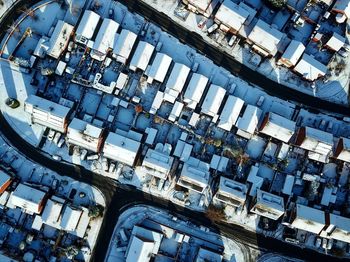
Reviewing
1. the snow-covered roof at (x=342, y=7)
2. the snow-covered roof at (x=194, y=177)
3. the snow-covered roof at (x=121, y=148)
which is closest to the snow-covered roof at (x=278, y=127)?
the snow-covered roof at (x=194, y=177)

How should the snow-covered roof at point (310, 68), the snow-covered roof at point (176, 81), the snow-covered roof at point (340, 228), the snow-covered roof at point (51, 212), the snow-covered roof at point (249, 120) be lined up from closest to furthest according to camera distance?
the snow-covered roof at point (51, 212) → the snow-covered roof at point (340, 228) → the snow-covered roof at point (176, 81) → the snow-covered roof at point (249, 120) → the snow-covered roof at point (310, 68)

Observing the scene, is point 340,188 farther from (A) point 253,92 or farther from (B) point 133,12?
(B) point 133,12

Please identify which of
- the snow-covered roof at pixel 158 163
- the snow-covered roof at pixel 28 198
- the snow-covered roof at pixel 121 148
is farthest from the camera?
the snow-covered roof at pixel 158 163

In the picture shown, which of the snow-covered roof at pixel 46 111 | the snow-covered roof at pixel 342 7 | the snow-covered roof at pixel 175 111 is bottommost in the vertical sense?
the snow-covered roof at pixel 46 111

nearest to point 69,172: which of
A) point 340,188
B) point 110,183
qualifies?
point 110,183

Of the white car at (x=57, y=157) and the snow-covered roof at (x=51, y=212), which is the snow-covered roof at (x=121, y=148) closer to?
the white car at (x=57, y=157)

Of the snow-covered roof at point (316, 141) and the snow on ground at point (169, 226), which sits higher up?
the snow-covered roof at point (316, 141)

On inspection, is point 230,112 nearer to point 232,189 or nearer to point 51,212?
point 232,189
